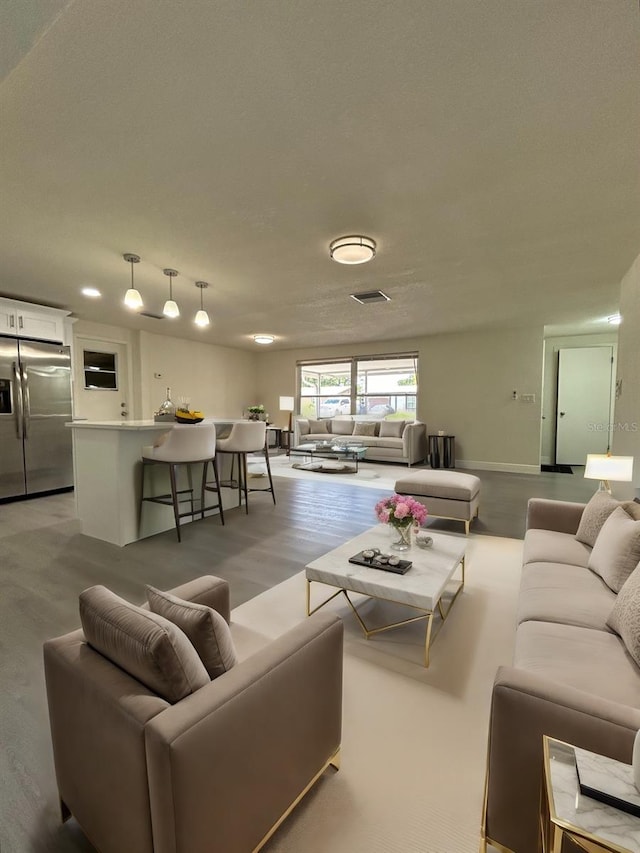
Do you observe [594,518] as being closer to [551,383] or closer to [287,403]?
[551,383]

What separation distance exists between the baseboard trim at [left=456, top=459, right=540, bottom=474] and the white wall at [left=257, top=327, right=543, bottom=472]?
0.7 inches

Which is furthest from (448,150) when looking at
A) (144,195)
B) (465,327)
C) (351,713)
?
(465,327)

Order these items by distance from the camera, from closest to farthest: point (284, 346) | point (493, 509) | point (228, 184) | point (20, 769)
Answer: point (20, 769) < point (228, 184) < point (493, 509) < point (284, 346)

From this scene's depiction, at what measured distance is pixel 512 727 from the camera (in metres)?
0.96

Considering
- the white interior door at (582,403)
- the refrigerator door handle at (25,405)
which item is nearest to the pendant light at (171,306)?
the refrigerator door handle at (25,405)

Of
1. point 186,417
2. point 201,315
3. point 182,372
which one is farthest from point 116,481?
point 182,372

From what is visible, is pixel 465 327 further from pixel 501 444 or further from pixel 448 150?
pixel 448 150

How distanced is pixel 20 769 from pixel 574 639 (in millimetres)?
1956

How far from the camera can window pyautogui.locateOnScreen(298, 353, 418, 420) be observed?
8.46 metres

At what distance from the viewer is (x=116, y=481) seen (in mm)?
3391

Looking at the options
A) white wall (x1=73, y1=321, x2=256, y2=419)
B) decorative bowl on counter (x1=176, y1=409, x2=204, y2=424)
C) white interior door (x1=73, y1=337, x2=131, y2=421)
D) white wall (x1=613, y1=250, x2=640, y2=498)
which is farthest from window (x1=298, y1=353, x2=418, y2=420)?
decorative bowl on counter (x1=176, y1=409, x2=204, y2=424)

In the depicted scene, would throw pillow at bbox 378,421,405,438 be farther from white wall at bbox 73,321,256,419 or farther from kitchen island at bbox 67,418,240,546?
kitchen island at bbox 67,418,240,546

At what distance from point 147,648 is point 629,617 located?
58.0 inches

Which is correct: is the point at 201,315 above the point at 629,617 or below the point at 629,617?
above
